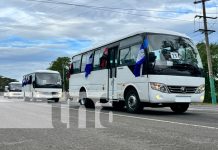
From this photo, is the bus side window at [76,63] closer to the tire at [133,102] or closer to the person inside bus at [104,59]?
the person inside bus at [104,59]

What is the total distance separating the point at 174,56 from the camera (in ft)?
47.2

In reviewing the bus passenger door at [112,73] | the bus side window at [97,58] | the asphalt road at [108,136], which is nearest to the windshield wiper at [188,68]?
the bus passenger door at [112,73]

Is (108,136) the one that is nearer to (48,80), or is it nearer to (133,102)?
(133,102)

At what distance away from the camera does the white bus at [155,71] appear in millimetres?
14102

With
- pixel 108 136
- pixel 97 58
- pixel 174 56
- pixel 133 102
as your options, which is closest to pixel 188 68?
pixel 174 56

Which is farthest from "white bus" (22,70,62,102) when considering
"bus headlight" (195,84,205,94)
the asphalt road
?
the asphalt road

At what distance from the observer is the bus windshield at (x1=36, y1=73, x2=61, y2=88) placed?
3541 centimetres

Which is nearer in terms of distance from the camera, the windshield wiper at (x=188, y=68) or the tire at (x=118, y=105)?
the windshield wiper at (x=188, y=68)

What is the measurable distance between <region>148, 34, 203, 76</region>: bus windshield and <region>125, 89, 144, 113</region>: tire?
1431 mm

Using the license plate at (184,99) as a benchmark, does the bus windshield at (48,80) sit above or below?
above

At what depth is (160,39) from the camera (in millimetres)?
14719

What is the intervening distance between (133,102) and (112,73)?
2.18 m

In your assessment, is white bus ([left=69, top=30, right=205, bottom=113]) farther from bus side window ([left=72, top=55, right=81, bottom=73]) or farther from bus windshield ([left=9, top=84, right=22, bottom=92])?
bus windshield ([left=9, top=84, right=22, bottom=92])

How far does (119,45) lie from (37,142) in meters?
9.05
